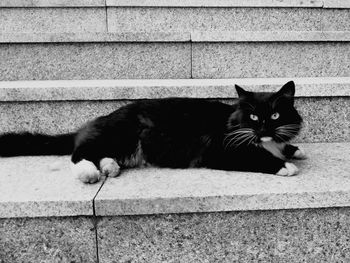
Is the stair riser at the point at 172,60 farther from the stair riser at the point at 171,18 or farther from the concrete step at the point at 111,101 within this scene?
the stair riser at the point at 171,18

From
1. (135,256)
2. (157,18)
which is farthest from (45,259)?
(157,18)

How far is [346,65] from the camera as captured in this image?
6.97 feet

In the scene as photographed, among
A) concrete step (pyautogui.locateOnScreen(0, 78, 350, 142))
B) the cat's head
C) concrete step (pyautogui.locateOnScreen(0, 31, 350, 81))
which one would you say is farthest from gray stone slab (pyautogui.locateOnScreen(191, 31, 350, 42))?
the cat's head

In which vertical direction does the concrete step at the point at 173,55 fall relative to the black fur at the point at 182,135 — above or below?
above

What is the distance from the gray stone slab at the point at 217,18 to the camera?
2480mm

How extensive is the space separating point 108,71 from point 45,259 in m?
1.24

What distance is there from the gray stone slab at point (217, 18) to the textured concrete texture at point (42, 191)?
148 centimetres

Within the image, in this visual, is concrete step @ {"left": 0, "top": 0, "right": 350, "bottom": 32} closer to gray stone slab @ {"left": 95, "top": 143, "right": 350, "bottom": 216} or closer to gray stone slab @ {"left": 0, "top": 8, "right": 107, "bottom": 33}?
gray stone slab @ {"left": 0, "top": 8, "right": 107, "bottom": 33}

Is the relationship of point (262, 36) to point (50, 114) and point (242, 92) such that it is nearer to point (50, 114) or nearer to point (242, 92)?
point (242, 92)

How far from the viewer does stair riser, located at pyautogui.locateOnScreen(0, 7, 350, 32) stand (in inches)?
97.3

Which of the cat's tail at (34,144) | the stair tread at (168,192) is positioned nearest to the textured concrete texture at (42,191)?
the stair tread at (168,192)

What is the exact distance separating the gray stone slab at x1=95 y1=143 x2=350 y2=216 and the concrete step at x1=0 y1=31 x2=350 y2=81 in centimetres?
94

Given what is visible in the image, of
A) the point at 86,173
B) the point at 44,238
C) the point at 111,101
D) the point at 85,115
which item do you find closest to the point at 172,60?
the point at 111,101

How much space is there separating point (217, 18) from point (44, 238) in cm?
200
